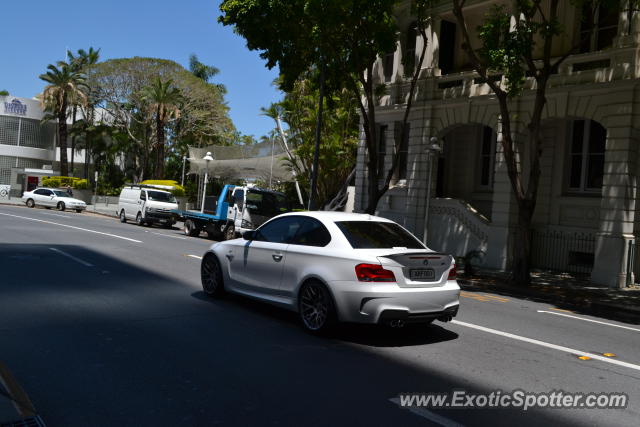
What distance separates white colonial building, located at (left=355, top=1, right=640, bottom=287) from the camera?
15992 millimetres

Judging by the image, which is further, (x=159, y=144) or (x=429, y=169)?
(x=159, y=144)

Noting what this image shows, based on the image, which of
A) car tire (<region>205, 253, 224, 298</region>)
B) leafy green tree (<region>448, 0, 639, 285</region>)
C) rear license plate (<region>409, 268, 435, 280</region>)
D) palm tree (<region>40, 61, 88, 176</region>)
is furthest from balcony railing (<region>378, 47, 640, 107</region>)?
palm tree (<region>40, 61, 88, 176</region>)

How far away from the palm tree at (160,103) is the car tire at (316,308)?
40236 millimetres

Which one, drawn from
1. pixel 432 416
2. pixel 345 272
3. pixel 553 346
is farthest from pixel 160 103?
pixel 432 416

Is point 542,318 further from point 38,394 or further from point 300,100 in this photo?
point 300,100

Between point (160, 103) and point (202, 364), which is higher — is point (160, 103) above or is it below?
above

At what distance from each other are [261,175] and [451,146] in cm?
1241

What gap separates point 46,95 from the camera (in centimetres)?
4988

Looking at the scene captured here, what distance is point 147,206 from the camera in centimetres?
2856

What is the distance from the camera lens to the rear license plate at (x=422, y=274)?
696 centimetres

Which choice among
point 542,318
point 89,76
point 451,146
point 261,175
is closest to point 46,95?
point 89,76

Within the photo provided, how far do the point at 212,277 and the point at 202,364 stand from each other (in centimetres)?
366

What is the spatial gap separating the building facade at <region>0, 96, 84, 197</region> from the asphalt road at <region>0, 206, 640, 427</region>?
186 ft

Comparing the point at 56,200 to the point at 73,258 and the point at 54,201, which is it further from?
the point at 73,258
